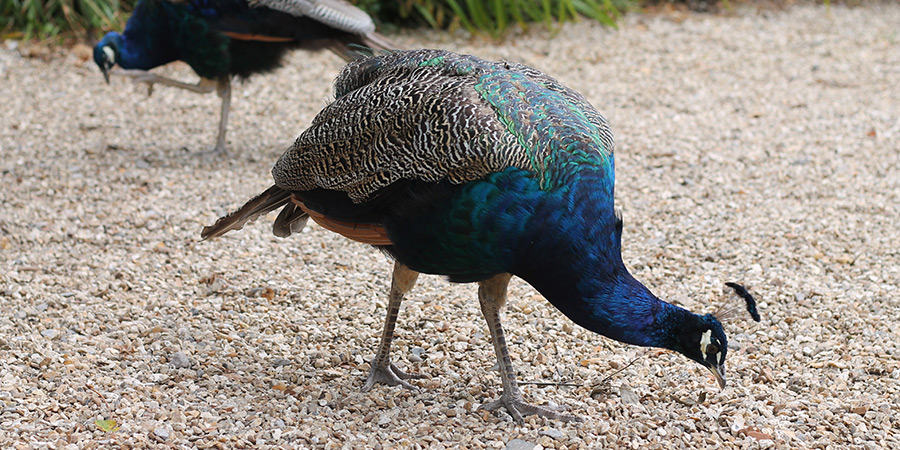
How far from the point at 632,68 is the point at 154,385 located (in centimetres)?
525

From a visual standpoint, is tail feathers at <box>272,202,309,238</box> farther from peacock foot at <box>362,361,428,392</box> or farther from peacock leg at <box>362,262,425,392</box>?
peacock foot at <box>362,361,428,392</box>

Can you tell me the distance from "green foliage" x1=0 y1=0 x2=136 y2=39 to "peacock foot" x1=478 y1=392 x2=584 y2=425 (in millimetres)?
5810

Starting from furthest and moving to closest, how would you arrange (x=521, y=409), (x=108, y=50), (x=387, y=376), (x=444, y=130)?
1. (x=108, y=50)
2. (x=387, y=376)
3. (x=521, y=409)
4. (x=444, y=130)

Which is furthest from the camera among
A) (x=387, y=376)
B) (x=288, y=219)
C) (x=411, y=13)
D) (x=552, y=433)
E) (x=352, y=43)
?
(x=411, y=13)

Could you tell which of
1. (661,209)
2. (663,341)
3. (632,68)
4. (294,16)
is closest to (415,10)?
(632,68)

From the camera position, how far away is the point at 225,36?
18.4 ft

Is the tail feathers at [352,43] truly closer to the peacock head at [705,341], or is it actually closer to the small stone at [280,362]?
the small stone at [280,362]

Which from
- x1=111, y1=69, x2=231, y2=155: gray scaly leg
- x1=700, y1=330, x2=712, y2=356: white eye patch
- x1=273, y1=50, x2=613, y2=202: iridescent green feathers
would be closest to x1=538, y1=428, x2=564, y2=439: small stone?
x1=700, y1=330, x2=712, y2=356: white eye patch

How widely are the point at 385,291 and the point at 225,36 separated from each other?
2.27 m

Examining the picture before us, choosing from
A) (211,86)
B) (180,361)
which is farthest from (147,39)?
(180,361)

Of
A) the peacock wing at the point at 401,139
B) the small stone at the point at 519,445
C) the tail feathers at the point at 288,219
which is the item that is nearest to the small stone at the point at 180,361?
the tail feathers at the point at 288,219

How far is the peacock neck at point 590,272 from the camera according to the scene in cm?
275

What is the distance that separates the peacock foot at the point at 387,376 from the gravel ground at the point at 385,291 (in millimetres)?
40

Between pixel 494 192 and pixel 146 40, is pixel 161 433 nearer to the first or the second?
pixel 494 192
